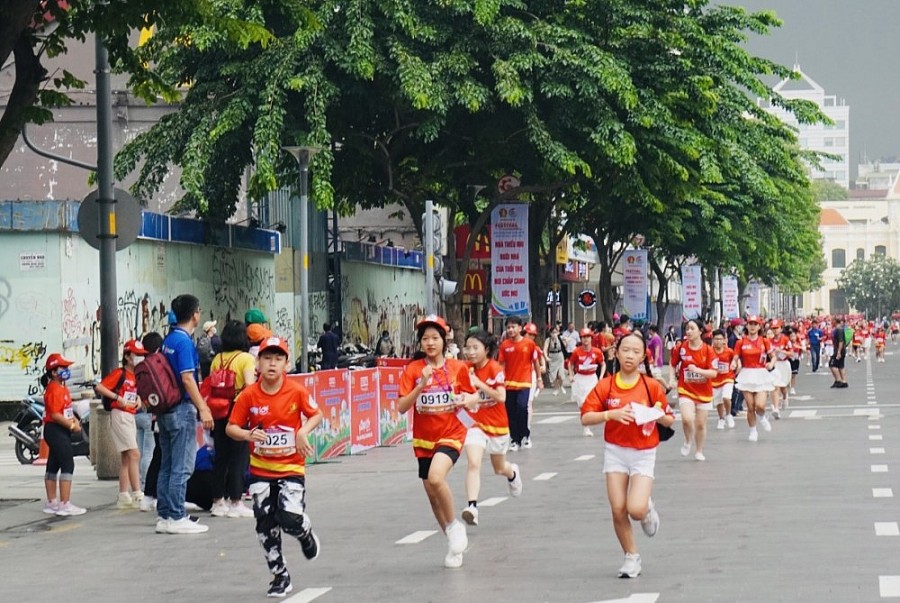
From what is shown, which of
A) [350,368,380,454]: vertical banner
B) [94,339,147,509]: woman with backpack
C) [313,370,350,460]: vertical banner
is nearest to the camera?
[94,339,147,509]: woman with backpack

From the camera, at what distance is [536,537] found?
12969 mm

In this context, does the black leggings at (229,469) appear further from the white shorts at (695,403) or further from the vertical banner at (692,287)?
the vertical banner at (692,287)

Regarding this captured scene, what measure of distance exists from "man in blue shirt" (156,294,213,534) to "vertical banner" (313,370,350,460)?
6.40 m

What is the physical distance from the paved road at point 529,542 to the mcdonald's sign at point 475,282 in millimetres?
25426

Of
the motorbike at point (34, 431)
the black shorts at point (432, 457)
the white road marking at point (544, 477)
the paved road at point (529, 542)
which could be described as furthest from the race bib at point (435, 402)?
the motorbike at point (34, 431)

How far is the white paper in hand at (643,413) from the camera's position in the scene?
1089 centimetres

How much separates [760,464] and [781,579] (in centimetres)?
934

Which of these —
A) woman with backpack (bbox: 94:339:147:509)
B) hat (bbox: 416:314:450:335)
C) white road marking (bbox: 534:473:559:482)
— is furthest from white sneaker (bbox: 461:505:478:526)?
white road marking (bbox: 534:473:559:482)

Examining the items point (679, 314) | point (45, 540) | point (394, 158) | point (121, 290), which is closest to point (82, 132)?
point (394, 158)

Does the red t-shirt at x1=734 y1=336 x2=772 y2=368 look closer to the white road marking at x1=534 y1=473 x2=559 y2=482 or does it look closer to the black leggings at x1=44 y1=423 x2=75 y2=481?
the white road marking at x1=534 y1=473 x2=559 y2=482

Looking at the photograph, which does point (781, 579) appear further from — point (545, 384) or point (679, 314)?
point (679, 314)

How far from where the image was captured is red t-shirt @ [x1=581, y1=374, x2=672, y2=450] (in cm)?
1098

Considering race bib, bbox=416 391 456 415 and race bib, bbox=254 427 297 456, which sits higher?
race bib, bbox=416 391 456 415

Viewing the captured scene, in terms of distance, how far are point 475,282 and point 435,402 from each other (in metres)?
35.4
